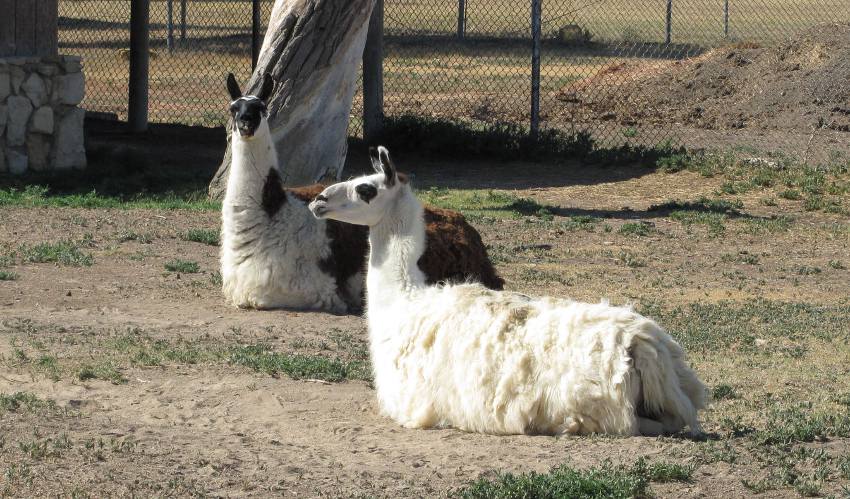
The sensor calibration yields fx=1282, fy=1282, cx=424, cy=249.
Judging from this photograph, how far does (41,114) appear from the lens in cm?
1421

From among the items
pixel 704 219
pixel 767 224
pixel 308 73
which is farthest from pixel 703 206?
pixel 308 73

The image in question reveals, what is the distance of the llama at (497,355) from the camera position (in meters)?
5.50

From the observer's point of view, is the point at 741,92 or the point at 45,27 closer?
the point at 45,27

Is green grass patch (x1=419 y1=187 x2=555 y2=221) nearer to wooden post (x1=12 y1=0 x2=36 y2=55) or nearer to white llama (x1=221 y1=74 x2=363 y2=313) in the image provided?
white llama (x1=221 y1=74 x2=363 y2=313)

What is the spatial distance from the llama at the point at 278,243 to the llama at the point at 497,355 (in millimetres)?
→ 2375

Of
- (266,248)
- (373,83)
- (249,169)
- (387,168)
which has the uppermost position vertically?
(373,83)

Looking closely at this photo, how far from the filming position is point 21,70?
553 inches

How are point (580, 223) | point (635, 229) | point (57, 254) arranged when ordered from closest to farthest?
point (57, 254)
point (635, 229)
point (580, 223)

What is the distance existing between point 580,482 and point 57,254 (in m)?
6.30

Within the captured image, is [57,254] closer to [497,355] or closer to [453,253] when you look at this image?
[453,253]

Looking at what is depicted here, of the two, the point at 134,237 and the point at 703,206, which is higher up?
the point at 703,206

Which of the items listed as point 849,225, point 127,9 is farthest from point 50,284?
point 127,9

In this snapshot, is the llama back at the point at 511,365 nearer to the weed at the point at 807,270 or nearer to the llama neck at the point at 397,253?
the llama neck at the point at 397,253

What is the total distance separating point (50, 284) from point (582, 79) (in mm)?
16233
